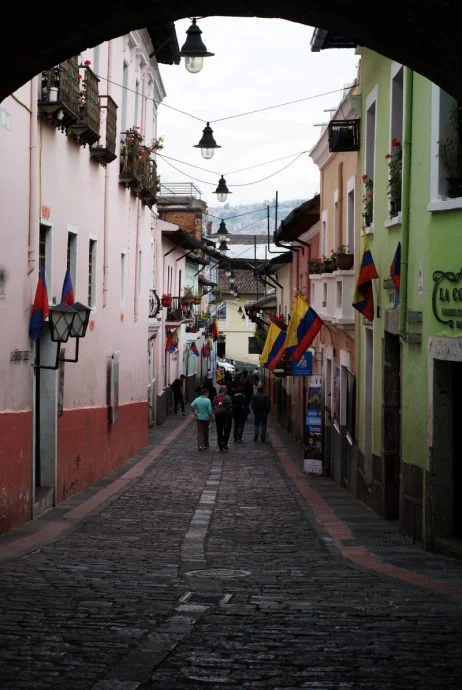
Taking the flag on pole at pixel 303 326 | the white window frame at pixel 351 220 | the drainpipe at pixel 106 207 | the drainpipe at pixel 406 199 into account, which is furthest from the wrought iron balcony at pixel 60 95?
the flag on pole at pixel 303 326

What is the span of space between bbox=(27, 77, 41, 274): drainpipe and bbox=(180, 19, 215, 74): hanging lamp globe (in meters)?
2.77

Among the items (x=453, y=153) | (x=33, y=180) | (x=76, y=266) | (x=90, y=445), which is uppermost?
(x=33, y=180)

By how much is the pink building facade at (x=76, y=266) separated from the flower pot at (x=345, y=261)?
4.41 metres

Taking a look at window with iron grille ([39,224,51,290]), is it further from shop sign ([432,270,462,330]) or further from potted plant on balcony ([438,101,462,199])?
potted plant on balcony ([438,101,462,199])

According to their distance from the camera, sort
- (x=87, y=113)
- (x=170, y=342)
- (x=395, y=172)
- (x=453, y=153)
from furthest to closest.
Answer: (x=170, y=342) → (x=87, y=113) → (x=395, y=172) → (x=453, y=153)

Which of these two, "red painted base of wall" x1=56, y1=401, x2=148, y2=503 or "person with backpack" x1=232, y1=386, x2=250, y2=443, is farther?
"person with backpack" x1=232, y1=386, x2=250, y2=443

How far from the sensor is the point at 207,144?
958 inches

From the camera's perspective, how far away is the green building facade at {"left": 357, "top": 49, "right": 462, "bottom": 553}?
12.6 metres

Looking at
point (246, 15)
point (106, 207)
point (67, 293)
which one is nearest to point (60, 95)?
point (67, 293)

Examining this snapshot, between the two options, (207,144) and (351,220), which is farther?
(207,144)

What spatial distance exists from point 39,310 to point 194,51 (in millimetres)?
4754

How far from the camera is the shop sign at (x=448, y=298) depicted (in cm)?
1205

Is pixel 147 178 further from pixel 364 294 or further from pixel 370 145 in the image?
pixel 364 294

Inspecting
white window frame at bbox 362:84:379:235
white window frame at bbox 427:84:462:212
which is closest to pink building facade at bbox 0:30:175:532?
white window frame at bbox 362:84:379:235
